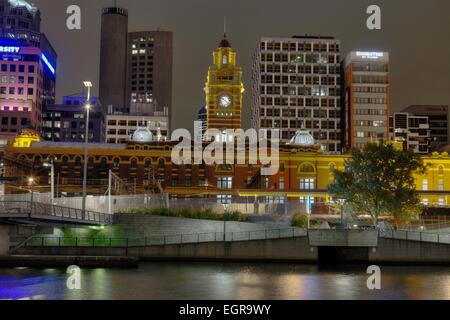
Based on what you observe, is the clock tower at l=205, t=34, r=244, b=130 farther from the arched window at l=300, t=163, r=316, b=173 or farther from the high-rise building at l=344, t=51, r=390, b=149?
the high-rise building at l=344, t=51, r=390, b=149

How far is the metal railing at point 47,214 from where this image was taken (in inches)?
2325

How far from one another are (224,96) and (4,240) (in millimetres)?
113520

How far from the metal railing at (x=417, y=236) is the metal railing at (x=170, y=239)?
867 centimetres

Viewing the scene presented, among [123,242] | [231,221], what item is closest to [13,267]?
[123,242]

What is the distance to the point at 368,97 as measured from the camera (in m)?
194

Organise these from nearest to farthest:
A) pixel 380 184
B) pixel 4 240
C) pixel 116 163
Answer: pixel 4 240
pixel 380 184
pixel 116 163

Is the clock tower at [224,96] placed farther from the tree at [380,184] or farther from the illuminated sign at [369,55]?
the tree at [380,184]

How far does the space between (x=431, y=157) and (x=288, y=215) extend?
275 feet

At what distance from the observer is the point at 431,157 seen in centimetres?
15462

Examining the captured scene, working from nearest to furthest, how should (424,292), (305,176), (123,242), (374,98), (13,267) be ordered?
(424,292) → (13,267) → (123,242) → (305,176) → (374,98)

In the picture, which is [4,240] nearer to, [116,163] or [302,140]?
[116,163]

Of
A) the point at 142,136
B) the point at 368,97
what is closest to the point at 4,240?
the point at 142,136

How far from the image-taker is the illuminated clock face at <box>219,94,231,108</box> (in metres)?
173
